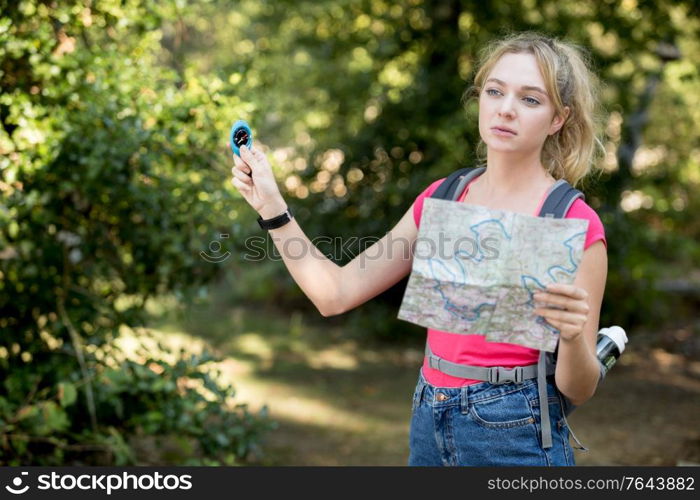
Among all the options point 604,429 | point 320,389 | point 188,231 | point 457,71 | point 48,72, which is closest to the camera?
point 48,72

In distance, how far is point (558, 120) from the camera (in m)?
2.18

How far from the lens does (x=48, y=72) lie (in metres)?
3.80

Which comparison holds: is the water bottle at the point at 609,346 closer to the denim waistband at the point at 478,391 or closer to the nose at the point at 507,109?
the denim waistband at the point at 478,391

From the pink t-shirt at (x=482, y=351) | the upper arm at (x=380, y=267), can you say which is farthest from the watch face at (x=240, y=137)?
the pink t-shirt at (x=482, y=351)

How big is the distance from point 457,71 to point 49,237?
494cm

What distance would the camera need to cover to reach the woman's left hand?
180cm

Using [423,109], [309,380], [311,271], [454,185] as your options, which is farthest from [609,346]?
[423,109]

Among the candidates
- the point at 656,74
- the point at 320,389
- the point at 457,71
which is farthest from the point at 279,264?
the point at 656,74

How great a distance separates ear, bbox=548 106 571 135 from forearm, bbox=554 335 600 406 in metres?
0.60

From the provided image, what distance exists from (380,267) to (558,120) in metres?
0.64

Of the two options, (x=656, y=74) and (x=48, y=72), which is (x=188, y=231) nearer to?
(x=48, y=72)

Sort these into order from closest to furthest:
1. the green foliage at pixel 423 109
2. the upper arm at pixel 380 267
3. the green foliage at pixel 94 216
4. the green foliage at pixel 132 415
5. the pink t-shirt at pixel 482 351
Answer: the pink t-shirt at pixel 482 351
the upper arm at pixel 380 267
the green foliage at pixel 94 216
the green foliage at pixel 132 415
the green foliage at pixel 423 109

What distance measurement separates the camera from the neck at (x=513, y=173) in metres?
2.14

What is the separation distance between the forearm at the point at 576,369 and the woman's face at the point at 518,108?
54 cm
